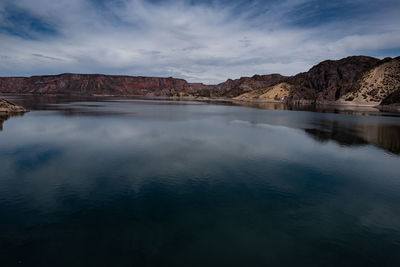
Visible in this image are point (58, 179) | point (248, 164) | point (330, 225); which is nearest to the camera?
point (330, 225)

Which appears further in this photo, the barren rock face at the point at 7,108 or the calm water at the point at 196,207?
the barren rock face at the point at 7,108

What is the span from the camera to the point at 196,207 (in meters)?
17.0

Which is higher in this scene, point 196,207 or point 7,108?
point 7,108

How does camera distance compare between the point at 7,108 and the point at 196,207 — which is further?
the point at 7,108

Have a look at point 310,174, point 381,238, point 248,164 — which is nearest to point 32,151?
point 248,164

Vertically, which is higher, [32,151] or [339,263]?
[32,151]

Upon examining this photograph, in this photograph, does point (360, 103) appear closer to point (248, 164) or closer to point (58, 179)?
point (248, 164)

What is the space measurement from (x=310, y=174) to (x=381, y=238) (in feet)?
35.5

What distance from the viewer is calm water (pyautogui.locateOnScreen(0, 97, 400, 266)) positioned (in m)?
12.3

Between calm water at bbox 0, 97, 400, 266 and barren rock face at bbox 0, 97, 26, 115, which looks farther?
barren rock face at bbox 0, 97, 26, 115

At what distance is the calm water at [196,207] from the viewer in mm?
12344

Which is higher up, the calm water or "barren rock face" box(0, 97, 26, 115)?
"barren rock face" box(0, 97, 26, 115)

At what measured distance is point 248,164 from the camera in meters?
27.3

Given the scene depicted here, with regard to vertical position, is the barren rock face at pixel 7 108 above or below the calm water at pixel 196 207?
above
